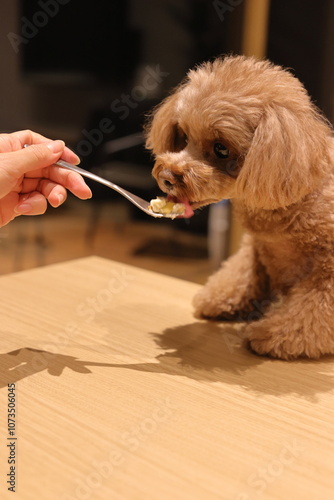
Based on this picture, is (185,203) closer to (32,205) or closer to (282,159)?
(282,159)

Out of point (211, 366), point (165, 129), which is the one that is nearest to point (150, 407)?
point (211, 366)

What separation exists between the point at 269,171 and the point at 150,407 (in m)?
0.41

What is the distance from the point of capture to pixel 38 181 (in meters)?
1.04

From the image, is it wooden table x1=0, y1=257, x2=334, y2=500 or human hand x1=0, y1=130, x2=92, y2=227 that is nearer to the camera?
wooden table x1=0, y1=257, x2=334, y2=500

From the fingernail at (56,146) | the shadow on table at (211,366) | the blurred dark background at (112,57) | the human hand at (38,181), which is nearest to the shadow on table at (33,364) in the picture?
the shadow on table at (211,366)

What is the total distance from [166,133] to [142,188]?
145 cm

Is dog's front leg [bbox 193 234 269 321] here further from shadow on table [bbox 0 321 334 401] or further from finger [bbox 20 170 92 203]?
finger [bbox 20 170 92 203]

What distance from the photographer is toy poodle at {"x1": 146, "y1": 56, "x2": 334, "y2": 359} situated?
0.86 m

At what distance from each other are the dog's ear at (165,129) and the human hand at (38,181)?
162mm

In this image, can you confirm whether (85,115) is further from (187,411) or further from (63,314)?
(187,411)

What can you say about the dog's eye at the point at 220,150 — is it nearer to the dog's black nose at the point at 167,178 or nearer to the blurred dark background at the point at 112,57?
the dog's black nose at the point at 167,178

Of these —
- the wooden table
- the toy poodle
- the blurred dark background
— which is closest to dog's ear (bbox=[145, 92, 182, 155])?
the toy poodle

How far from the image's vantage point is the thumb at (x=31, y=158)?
2.82ft

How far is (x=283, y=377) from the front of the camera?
910mm
